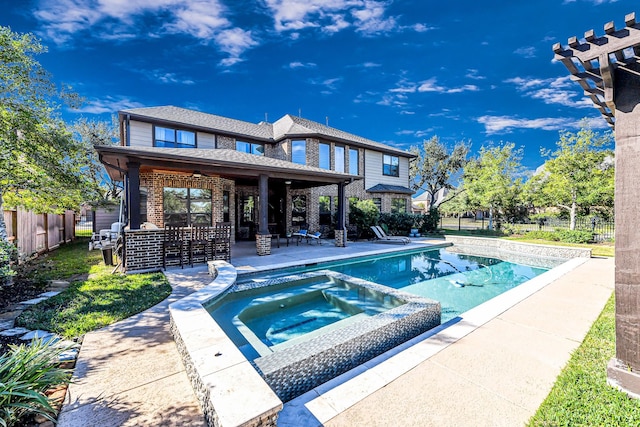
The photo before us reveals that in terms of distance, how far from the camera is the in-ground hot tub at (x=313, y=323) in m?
3.01

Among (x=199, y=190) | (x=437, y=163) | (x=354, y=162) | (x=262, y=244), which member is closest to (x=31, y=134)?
(x=199, y=190)

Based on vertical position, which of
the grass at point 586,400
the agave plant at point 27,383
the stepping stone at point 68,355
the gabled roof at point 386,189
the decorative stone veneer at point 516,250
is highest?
the gabled roof at point 386,189

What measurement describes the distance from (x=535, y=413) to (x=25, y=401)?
14.0 feet

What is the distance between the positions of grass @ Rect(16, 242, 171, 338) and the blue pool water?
2.32m

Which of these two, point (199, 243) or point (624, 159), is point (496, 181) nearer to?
point (624, 159)

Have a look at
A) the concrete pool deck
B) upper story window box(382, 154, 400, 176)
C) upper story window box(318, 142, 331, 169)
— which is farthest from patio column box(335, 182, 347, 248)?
the concrete pool deck

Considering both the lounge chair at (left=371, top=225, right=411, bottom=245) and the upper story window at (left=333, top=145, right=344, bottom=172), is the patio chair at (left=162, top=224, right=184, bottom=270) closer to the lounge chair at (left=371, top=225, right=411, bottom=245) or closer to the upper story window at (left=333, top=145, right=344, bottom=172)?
the lounge chair at (left=371, top=225, right=411, bottom=245)

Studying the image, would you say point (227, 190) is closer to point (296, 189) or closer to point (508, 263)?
point (296, 189)

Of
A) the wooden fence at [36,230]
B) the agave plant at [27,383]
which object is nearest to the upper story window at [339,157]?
the wooden fence at [36,230]

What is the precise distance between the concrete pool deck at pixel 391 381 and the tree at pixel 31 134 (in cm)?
488

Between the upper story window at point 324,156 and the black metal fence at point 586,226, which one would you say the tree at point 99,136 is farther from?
the black metal fence at point 586,226

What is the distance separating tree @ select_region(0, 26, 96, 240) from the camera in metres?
5.70

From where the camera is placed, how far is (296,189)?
54.0 ft

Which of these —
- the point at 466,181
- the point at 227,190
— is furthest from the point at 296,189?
the point at 466,181
